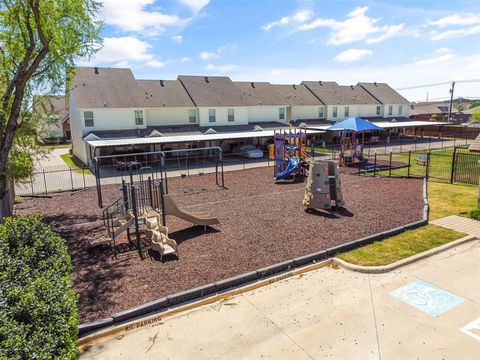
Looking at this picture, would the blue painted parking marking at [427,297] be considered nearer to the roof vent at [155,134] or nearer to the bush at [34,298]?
the bush at [34,298]

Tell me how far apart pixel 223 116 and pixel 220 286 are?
30583 millimetres

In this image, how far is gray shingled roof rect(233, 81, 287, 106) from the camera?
41031mm

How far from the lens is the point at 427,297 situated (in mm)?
7938

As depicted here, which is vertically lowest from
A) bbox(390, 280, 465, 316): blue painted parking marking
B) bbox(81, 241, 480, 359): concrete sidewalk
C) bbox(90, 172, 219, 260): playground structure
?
bbox(81, 241, 480, 359): concrete sidewalk

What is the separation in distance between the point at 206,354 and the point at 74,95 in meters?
31.0

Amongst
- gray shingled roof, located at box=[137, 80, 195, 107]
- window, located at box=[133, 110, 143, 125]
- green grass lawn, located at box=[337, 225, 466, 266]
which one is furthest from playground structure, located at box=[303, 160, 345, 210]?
gray shingled roof, located at box=[137, 80, 195, 107]

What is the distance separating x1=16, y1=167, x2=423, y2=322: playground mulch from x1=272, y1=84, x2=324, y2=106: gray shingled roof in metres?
25.8

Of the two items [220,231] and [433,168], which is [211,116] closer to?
[433,168]

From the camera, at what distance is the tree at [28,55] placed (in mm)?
10688

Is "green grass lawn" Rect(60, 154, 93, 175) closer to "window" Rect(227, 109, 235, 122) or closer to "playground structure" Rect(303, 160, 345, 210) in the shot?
"window" Rect(227, 109, 235, 122)

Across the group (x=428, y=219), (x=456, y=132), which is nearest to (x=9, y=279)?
(x=428, y=219)

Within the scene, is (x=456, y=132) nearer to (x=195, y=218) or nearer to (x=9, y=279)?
(x=195, y=218)

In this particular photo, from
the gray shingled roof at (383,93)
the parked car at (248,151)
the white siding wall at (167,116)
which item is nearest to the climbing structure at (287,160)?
the parked car at (248,151)

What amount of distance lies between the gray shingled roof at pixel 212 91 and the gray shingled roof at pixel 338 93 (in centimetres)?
1403
